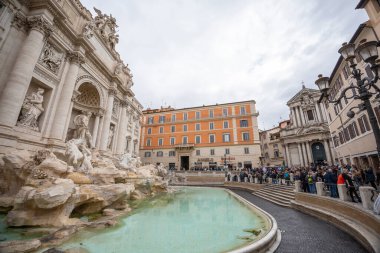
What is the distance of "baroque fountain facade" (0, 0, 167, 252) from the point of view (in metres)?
5.18

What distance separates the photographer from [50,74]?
1158 centimetres

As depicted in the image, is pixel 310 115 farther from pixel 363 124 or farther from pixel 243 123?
pixel 363 124

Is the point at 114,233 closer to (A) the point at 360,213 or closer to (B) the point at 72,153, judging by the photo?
(B) the point at 72,153

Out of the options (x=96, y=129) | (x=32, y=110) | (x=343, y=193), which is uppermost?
(x=96, y=129)

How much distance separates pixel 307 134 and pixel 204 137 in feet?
57.0

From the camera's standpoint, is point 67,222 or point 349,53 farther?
point 67,222

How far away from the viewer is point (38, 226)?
16.3ft

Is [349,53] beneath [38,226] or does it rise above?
above

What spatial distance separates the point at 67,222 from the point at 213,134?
29.4 metres

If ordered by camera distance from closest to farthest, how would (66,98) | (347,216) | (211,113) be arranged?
(347,216)
(66,98)
(211,113)

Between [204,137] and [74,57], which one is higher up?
[74,57]

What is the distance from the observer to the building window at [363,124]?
39.0ft

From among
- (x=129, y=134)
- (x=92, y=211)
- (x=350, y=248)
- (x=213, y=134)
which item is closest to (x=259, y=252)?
(x=350, y=248)

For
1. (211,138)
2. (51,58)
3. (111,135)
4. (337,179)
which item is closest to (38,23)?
(51,58)
